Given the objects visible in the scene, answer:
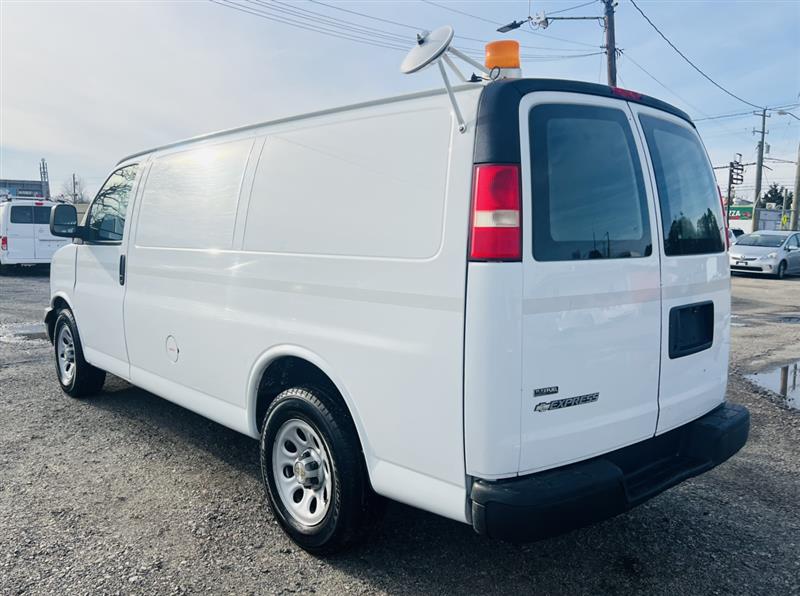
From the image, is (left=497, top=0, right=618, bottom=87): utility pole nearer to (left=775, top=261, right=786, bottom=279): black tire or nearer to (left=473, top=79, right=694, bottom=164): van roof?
(left=775, top=261, right=786, bottom=279): black tire

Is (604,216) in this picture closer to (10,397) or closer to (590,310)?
(590,310)

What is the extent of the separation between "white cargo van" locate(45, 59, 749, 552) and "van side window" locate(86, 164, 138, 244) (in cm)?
141

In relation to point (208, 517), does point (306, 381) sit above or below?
above

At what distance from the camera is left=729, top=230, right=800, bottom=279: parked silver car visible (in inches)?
752

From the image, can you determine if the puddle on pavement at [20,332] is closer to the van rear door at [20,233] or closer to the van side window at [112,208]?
the van side window at [112,208]

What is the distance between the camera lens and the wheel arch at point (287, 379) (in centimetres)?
304

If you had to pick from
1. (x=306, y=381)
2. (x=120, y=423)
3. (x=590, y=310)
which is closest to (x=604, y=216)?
(x=590, y=310)

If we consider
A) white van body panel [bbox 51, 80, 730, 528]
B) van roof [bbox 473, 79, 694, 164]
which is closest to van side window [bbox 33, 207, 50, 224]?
white van body panel [bbox 51, 80, 730, 528]

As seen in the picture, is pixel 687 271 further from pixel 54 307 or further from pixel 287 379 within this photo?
pixel 54 307

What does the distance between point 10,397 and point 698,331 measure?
5907mm

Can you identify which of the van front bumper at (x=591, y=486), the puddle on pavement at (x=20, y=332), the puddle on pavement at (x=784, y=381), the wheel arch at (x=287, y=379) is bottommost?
the puddle on pavement at (x=784, y=381)

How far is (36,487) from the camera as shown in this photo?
4.10 m

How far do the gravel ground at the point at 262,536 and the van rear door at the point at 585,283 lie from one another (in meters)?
0.83

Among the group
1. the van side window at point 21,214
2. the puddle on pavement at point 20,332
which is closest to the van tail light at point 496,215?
the puddle on pavement at point 20,332
